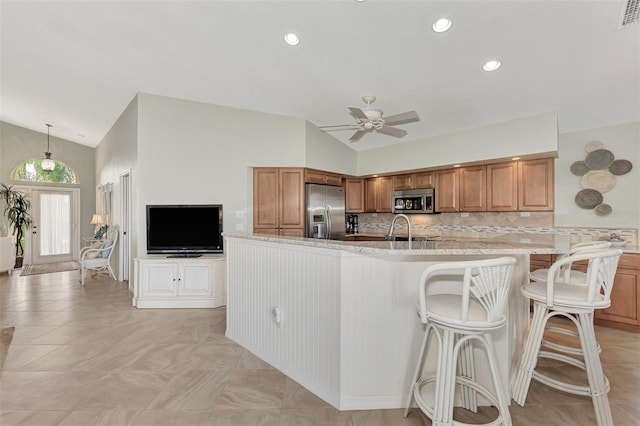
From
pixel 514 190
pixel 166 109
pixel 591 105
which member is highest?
pixel 166 109

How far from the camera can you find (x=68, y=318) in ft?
→ 12.9

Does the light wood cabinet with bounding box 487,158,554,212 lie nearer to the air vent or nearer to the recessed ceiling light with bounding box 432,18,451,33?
the air vent

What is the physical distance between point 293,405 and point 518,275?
6.08 ft

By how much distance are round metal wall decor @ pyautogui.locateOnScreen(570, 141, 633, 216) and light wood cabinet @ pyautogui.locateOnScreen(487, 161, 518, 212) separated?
28.3 inches

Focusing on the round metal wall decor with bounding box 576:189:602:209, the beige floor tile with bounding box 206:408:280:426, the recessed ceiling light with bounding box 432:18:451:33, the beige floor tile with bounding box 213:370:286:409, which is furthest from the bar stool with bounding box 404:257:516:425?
the round metal wall decor with bounding box 576:189:602:209

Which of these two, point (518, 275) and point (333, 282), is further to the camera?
point (518, 275)

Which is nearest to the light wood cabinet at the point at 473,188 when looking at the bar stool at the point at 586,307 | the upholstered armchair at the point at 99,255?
the bar stool at the point at 586,307

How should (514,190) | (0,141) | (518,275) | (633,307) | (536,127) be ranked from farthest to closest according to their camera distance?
(0,141)
(514,190)
(536,127)
(633,307)
(518,275)

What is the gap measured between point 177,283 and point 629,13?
5.37 meters

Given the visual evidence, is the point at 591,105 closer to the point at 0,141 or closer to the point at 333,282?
the point at 333,282

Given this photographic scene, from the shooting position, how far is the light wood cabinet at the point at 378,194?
587 centimetres

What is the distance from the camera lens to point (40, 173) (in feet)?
26.9

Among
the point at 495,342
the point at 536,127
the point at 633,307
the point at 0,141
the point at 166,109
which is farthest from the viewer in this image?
the point at 0,141

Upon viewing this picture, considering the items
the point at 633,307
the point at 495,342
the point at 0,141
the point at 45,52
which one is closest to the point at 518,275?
the point at 495,342
